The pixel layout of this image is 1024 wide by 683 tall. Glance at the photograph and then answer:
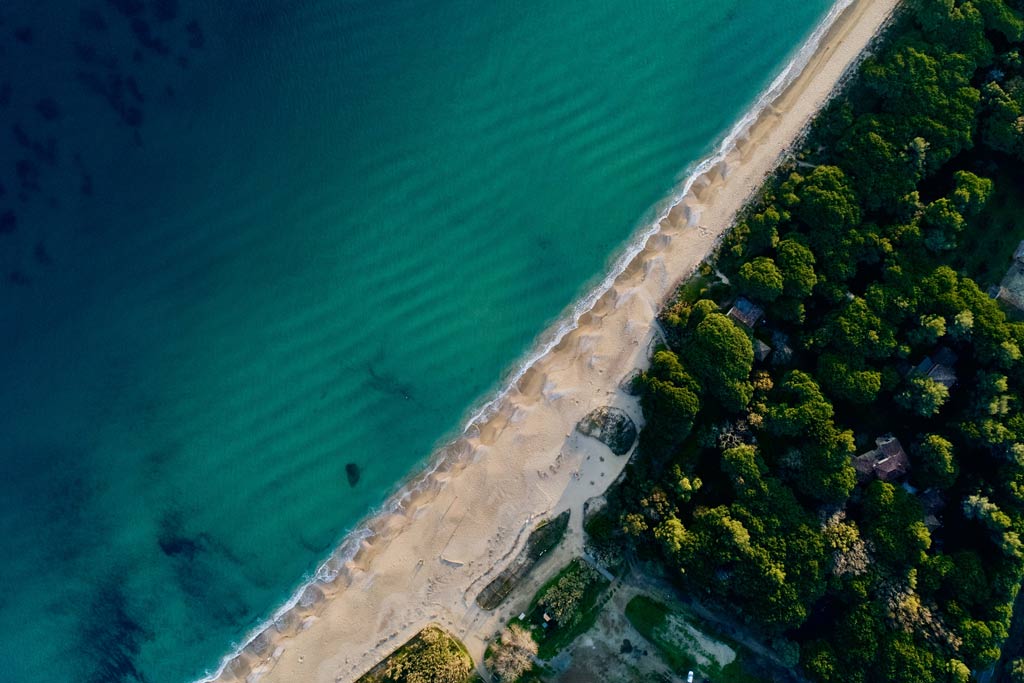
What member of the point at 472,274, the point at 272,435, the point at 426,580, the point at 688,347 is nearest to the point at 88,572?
the point at 272,435

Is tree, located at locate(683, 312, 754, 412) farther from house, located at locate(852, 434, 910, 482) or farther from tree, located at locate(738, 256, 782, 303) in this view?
house, located at locate(852, 434, 910, 482)

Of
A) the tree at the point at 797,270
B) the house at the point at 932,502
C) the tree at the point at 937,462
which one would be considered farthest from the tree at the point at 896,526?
A: the tree at the point at 797,270

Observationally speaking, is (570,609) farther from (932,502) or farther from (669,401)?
(932,502)

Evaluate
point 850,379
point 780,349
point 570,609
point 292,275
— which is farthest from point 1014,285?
point 292,275

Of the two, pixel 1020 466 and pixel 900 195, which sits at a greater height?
pixel 900 195

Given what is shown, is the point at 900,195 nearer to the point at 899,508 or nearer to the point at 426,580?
the point at 899,508

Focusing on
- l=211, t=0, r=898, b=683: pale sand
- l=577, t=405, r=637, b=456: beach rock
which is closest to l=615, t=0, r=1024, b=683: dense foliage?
l=577, t=405, r=637, b=456: beach rock
